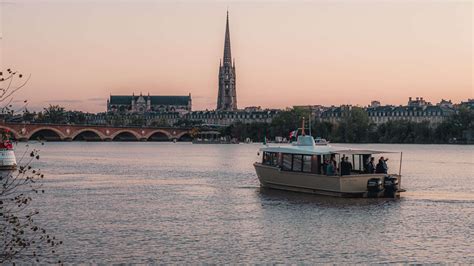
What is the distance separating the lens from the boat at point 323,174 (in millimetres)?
44438

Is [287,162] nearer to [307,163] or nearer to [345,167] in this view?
[307,163]

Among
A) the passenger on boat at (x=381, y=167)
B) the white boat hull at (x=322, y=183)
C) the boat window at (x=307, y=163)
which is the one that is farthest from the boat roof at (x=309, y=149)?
the white boat hull at (x=322, y=183)

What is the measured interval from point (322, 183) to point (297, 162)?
110 inches

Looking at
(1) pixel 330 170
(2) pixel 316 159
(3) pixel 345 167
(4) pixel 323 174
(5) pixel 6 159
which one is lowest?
(5) pixel 6 159

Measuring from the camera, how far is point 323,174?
4572 centimetres

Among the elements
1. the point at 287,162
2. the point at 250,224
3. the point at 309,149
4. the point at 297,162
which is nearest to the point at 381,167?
the point at 309,149

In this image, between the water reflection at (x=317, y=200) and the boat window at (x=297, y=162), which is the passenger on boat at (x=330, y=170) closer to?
the water reflection at (x=317, y=200)

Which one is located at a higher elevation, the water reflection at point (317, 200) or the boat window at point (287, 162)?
the boat window at point (287, 162)

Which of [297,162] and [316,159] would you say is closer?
[316,159]

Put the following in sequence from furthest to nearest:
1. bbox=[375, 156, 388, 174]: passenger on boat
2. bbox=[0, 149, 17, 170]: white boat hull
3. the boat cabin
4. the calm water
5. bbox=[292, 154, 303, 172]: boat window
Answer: bbox=[0, 149, 17, 170]: white boat hull
bbox=[292, 154, 303, 172]: boat window
the boat cabin
bbox=[375, 156, 388, 174]: passenger on boat
the calm water

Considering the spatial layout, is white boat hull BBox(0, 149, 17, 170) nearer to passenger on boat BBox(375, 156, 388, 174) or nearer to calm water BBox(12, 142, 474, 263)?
calm water BBox(12, 142, 474, 263)

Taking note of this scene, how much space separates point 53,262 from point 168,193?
26.1m

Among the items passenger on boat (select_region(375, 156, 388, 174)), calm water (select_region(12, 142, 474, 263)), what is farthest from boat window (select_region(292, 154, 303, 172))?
passenger on boat (select_region(375, 156, 388, 174))

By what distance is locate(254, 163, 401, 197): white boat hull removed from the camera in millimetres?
44312
